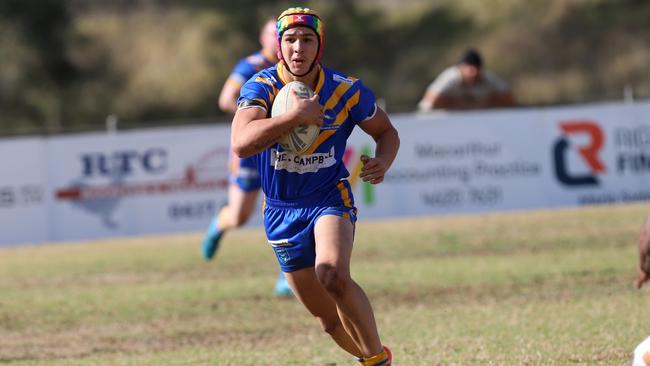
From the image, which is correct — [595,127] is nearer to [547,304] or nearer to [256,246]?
[256,246]

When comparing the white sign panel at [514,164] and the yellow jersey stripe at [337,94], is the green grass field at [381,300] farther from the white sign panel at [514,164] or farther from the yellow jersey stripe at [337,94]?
the yellow jersey stripe at [337,94]

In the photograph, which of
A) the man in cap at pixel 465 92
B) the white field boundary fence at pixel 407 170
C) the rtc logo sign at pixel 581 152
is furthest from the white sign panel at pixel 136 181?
A: the rtc logo sign at pixel 581 152

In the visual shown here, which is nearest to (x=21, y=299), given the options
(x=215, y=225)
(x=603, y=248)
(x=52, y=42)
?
(x=215, y=225)

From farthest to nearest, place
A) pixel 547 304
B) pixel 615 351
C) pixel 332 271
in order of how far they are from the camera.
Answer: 1. pixel 547 304
2. pixel 615 351
3. pixel 332 271

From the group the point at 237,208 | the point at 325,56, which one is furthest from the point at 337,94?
the point at 325,56

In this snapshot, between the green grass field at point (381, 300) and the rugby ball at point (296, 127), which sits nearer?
the rugby ball at point (296, 127)

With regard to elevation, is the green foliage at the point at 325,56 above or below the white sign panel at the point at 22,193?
above

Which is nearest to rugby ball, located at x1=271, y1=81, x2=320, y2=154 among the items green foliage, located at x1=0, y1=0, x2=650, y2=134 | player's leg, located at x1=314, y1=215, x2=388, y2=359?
player's leg, located at x1=314, y1=215, x2=388, y2=359

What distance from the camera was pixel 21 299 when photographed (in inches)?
462

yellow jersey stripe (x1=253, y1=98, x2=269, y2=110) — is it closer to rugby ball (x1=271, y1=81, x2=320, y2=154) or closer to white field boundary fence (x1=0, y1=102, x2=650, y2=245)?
rugby ball (x1=271, y1=81, x2=320, y2=154)

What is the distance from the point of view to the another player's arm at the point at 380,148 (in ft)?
20.0

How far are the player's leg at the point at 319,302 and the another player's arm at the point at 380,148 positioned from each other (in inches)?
24.0

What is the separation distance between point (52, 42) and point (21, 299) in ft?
89.2

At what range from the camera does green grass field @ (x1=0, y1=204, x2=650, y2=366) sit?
7.99 meters
